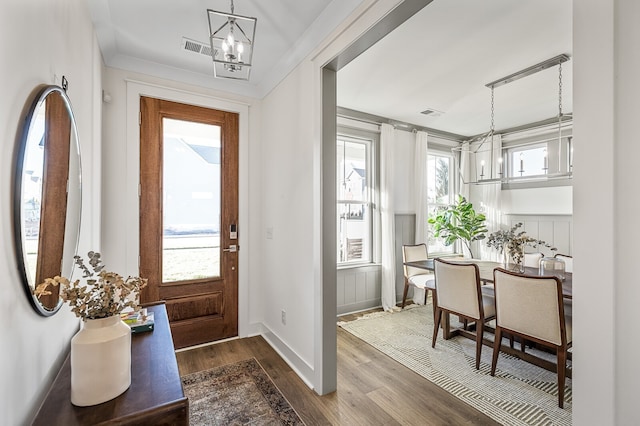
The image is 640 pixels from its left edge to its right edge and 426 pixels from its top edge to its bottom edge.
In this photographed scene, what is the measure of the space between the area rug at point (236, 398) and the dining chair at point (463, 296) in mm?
1710

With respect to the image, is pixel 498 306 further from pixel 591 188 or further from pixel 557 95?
pixel 557 95

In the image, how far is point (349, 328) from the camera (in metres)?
3.56

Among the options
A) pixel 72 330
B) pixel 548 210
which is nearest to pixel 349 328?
pixel 72 330

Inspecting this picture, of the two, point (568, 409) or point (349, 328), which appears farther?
point (349, 328)

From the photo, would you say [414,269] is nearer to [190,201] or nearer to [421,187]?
[421,187]

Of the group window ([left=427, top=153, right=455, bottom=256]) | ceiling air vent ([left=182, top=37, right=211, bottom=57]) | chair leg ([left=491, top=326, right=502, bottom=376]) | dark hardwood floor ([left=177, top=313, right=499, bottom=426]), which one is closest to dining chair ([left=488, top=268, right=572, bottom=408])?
chair leg ([left=491, top=326, right=502, bottom=376])

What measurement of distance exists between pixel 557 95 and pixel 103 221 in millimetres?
5088

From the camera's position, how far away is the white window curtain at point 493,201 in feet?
16.6

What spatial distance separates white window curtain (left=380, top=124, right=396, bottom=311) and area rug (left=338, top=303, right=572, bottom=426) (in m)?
0.58

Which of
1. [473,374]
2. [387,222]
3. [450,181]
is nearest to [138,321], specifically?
[473,374]

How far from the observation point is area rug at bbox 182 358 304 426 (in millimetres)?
1956

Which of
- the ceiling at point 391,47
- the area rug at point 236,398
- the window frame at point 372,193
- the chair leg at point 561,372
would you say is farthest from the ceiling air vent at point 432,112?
the area rug at point 236,398

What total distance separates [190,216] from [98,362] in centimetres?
215

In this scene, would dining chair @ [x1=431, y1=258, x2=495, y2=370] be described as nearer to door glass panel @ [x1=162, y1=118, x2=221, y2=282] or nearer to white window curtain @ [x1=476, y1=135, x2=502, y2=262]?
door glass panel @ [x1=162, y1=118, x2=221, y2=282]
